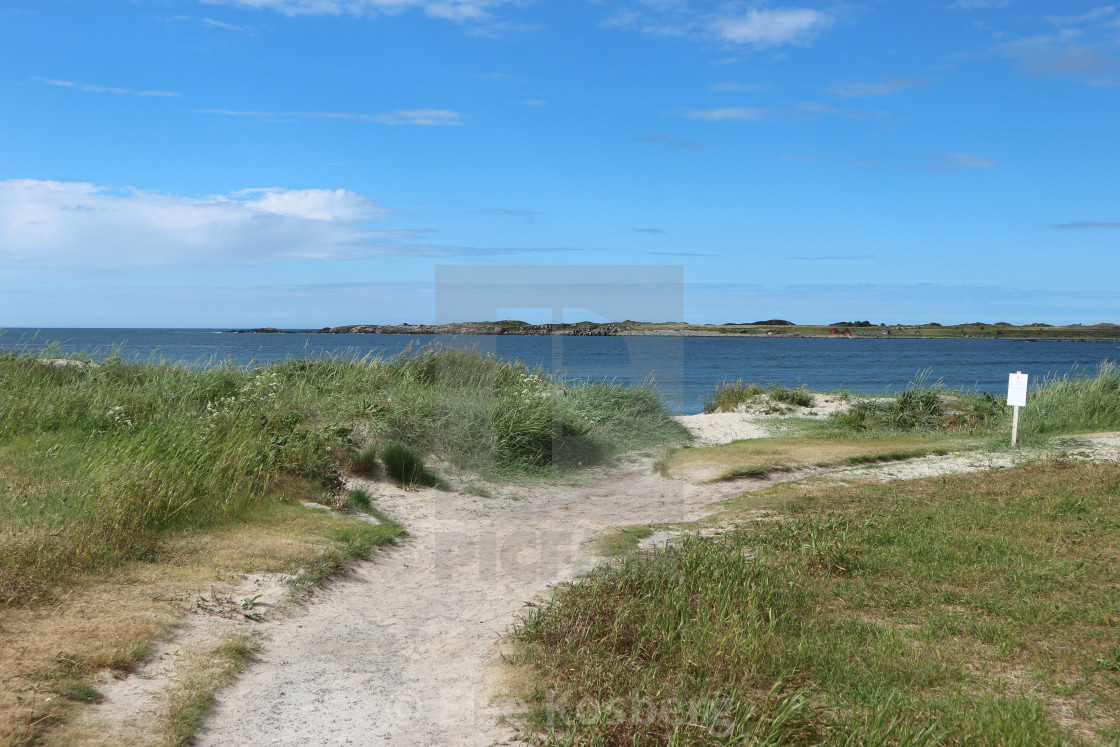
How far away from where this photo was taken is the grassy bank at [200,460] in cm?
533

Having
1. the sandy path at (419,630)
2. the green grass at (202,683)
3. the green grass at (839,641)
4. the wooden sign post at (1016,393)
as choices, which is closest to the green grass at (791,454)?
the wooden sign post at (1016,393)

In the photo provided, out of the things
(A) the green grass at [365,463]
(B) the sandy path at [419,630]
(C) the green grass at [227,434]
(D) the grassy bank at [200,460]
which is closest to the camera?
(B) the sandy path at [419,630]

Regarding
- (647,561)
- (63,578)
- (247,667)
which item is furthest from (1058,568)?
(63,578)

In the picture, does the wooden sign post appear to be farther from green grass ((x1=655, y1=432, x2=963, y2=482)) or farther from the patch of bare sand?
the patch of bare sand

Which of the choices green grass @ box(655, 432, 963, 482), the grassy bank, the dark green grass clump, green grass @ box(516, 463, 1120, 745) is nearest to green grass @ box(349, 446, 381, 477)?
the grassy bank

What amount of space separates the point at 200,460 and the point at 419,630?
3911 mm

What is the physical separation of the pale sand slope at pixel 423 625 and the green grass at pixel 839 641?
48 centimetres

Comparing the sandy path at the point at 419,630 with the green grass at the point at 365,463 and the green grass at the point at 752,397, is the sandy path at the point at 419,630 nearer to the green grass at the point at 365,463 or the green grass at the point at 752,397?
the green grass at the point at 365,463

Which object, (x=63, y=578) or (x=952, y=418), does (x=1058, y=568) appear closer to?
(x=63, y=578)

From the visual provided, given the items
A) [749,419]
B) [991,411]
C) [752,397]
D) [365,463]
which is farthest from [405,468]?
[991,411]

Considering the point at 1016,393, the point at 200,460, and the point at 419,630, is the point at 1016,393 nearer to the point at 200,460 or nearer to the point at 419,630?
the point at 419,630

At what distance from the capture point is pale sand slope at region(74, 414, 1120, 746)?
429 centimetres

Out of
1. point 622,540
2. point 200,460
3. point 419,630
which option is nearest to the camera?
point 419,630

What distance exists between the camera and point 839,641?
5012 mm
